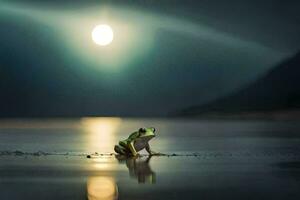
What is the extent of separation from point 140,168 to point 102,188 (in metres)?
6.34

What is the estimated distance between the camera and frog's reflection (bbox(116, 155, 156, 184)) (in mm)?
17416

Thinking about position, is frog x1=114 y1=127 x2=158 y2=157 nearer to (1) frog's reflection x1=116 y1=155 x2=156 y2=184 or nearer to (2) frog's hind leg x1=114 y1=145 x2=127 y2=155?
(2) frog's hind leg x1=114 y1=145 x2=127 y2=155

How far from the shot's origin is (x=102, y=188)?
1491cm

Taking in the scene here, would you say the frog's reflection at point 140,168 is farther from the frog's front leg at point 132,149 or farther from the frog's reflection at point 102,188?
the frog's reflection at point 102,188

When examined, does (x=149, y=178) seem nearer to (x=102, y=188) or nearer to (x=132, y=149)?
(x=102, y=188)

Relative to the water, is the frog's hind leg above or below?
above

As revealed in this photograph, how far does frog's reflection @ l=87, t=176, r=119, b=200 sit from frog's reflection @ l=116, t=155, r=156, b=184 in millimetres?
848

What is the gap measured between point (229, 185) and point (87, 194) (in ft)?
11.2

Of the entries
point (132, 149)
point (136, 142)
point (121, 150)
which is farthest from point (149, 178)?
point (121, 150)

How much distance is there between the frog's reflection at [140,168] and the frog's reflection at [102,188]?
0.85 meters

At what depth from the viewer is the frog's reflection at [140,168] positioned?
1742 centimetres

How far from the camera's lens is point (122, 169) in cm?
2088

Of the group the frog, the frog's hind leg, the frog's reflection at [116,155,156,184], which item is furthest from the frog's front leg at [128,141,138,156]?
the frog's reflection at [116,155,156,184]

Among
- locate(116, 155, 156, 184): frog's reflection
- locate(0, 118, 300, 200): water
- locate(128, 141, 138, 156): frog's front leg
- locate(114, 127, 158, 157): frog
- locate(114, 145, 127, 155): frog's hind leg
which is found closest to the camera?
locate(0, 118, 300, 200): water
